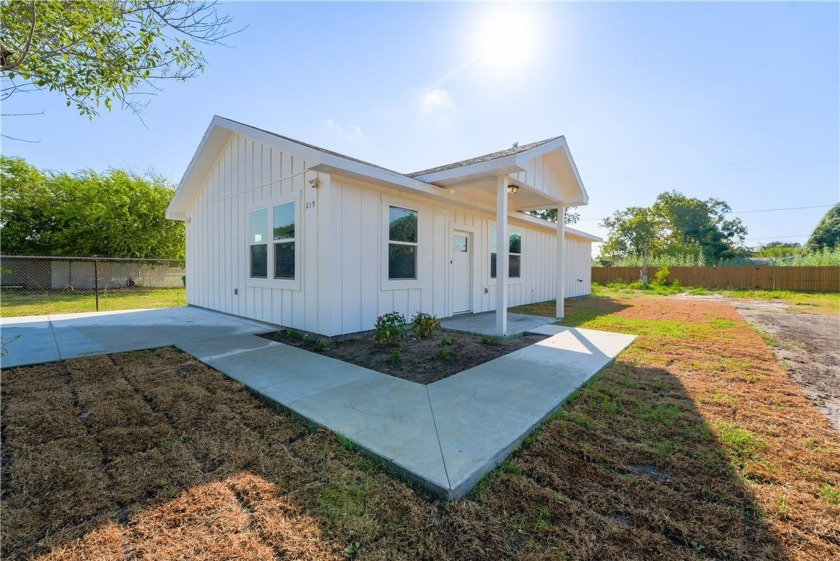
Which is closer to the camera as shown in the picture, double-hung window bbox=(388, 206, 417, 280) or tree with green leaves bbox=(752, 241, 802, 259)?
double-hung window bbox=(388, 206, 417, 280)

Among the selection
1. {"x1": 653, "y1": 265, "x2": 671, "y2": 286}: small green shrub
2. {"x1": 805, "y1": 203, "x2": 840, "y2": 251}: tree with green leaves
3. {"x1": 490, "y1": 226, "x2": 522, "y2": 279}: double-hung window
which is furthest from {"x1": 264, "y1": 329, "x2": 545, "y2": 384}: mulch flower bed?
{"x1": 805, "y1": 203, "x2": 840, "y2": 251}: tree with green leaves

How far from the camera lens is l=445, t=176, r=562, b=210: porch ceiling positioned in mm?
6591

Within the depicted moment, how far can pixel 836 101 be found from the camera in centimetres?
1204

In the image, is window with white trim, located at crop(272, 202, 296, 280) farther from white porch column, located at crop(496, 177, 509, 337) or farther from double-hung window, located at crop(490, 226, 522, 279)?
double-hung window, located at crop(490, 226, 522, 279)

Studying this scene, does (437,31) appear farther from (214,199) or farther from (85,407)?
(85,407)

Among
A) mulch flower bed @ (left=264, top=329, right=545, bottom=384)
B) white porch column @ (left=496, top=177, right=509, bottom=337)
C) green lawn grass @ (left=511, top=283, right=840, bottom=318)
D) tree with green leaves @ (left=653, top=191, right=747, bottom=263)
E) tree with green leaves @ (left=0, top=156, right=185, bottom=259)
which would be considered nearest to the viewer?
mulch flower bed @ (left=264, top=329, right=545, bottom=384)

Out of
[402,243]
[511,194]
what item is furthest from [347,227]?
[511,194]

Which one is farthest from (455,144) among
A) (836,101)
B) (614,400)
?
(836,101)

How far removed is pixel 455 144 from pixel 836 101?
1403 cm

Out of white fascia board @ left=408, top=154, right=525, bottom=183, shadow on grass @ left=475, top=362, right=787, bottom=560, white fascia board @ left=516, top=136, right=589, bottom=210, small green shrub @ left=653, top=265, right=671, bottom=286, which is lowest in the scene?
shadow on grass @ left=475, top=362, right=787, bottom=560

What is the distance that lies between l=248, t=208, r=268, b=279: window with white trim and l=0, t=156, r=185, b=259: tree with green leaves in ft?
44.4

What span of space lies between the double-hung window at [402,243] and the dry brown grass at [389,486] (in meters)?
3.72

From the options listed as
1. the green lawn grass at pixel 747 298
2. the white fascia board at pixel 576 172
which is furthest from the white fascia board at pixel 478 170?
the green lawn grass at pixel 747 298

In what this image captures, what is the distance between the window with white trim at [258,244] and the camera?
6836mm
